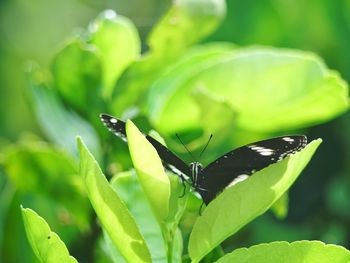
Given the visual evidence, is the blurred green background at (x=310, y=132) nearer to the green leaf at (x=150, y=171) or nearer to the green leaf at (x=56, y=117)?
the green leaf at (x=56, y=117)

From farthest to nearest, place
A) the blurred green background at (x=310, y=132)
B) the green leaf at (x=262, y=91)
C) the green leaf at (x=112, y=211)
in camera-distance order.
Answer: the blurred green background at (x=310, y=132), the green leaf at (x=262, y=91), the green leaf at (x=112, y=211)

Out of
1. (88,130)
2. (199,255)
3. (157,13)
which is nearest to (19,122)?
(157,13)

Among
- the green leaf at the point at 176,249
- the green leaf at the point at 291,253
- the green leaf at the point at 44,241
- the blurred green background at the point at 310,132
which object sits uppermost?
the green leaf at the point at 44,241

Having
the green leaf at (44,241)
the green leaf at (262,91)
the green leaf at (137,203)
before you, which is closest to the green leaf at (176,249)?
the green leaf at (137,203)

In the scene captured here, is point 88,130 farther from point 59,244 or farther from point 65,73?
point 59,244

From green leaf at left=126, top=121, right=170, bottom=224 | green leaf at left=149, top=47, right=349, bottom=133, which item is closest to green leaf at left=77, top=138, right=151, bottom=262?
green leaf at left=126, top=121, right=170, bottom=224

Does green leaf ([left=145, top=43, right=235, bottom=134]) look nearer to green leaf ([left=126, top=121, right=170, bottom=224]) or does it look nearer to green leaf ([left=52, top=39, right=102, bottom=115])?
green leaf ([left=52, top=39, right=102, bottom=115])
